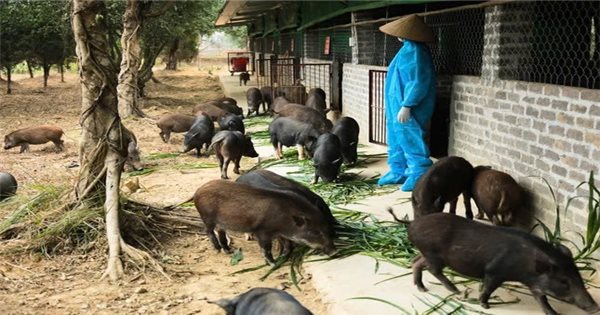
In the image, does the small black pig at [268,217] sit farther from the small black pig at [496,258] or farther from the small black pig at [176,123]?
the small black pig at [176,123]

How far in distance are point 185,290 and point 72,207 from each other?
1836 millimetres

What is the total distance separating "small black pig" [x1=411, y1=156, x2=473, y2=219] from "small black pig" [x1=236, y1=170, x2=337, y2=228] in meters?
0.82

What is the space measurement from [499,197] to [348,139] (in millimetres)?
3704

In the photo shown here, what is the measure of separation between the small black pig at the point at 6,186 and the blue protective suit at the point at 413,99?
4.60 meters

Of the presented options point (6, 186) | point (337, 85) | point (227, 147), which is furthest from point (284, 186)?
point (337, 85)

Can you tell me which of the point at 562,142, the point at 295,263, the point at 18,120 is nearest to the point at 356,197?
the point at 295,263

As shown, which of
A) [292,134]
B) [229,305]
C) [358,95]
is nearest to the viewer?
[229,305]

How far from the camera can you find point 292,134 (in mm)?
9766

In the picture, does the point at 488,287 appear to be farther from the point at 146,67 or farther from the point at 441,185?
the point at 146,67

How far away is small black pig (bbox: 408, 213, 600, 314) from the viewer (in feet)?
12.8

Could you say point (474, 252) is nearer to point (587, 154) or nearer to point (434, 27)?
point (587, 154)

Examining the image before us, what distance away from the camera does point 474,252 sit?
4.16 metres

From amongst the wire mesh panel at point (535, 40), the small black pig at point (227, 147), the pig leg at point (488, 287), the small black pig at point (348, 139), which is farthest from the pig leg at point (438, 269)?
the small black pig at point (227, 147)

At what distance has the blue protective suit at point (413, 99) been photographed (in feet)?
24.3
